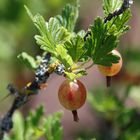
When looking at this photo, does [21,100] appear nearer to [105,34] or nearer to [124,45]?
[105,34]

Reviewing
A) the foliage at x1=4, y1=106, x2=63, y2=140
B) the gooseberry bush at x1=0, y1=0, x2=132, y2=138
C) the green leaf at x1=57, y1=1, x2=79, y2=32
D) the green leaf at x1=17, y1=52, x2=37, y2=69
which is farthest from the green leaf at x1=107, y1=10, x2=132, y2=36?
the foliage at x1=4, y1=106, x2=63, y2=140

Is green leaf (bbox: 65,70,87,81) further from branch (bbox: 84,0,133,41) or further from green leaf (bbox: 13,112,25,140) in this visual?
green leaf (bbox: 13,112,25,140)

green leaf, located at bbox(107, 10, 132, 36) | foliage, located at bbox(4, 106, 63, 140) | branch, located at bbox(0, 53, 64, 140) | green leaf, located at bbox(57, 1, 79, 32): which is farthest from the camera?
foliage, located at bbox(4, 106, 63, 140)

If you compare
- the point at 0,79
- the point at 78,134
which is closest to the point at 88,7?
the point at 0,79

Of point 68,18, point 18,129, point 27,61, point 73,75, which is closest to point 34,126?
point 18,129

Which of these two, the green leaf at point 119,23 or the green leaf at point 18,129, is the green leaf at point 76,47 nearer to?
the green leaf at point 119,23

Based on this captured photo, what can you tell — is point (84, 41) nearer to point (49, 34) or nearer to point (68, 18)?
point (49, 34)

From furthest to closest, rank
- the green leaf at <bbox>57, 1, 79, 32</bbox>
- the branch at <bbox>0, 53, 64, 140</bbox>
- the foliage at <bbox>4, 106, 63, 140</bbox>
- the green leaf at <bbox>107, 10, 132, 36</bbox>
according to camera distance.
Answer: the foliage at <bbox>4, 106, 63, 140</bbox> → the green leaf at <bbox>57, 1, 79, 32</bbox> → the branch at <bbox>0, 53, 64, 140</bbox> → the green leaf at <bbox>107, 10, 132, 36</bbox>
